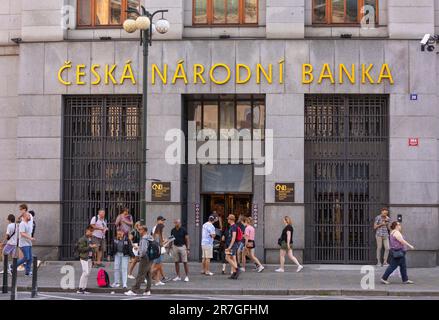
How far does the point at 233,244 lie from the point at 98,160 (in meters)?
6.53

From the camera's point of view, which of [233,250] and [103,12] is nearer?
[233,250]

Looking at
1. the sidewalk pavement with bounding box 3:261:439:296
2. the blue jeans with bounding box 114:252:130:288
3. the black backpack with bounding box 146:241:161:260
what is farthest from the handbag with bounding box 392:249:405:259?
the blue jeans with bounding box 114:252:130:288

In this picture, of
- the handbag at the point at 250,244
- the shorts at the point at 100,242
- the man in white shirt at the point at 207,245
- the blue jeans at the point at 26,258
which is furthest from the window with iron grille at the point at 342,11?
the blue jeans at the point at 26,258

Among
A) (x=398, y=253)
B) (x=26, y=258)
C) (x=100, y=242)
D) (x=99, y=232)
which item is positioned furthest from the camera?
(x=100, y=242)

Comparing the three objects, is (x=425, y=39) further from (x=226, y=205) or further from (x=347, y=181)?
(x=226, y=205)

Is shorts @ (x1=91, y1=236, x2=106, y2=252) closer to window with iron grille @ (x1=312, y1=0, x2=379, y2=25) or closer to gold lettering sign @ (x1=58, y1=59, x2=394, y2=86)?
gold lettering sign @ (x1=58, y1=59, x2=394, y2=86)

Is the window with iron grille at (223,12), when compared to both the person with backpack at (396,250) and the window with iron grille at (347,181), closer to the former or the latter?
the window with iron grille at (347,181)

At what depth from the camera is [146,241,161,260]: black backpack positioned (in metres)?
18.5

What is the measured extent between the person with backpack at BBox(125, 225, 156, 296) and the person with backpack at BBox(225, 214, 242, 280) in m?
3.53

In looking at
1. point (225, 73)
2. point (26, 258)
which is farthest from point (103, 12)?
point (26, 258)

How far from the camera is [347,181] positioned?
25.3 meters

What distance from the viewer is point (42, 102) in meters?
25.9

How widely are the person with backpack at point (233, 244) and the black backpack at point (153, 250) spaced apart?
350 centimetres
